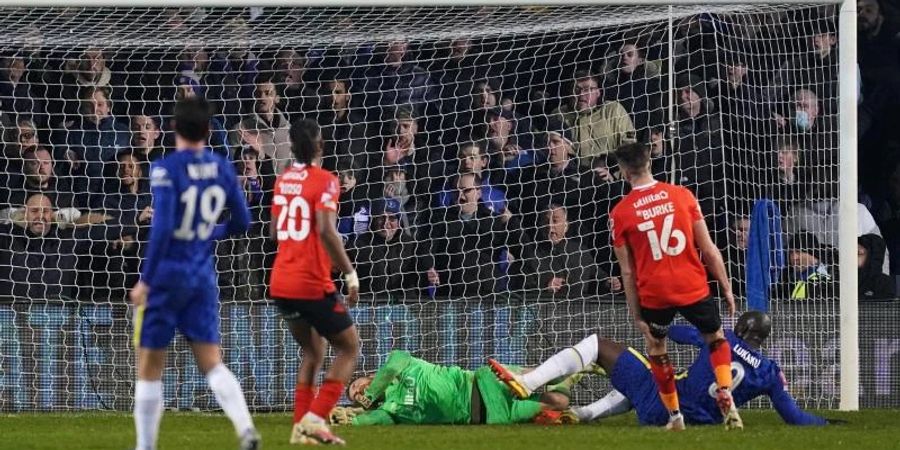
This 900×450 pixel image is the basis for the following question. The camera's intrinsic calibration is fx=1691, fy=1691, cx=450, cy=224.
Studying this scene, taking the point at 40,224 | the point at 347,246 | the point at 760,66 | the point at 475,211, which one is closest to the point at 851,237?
the point at 760,66

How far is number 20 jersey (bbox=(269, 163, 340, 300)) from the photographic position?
991 centimetres

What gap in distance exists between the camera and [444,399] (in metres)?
12.0

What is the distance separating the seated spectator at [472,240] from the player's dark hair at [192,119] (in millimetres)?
6021

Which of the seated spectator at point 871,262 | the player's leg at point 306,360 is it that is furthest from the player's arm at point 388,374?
the seated spectator at point 871,262

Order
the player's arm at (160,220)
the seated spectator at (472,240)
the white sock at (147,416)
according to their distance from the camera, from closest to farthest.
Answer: the player's arm at (160,220), the white sock at (147,416), the seated spectator at (472,240)

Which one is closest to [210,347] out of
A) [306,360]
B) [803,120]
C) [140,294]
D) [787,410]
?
[140,294]

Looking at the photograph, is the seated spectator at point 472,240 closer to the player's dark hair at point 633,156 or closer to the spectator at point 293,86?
the spectator at point 293,86

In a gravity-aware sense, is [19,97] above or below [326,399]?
above

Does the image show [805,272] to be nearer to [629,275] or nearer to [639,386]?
[639,386]

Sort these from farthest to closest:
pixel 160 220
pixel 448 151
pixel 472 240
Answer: pixel 448 151 < pixel 472 240 < pixel 160 220

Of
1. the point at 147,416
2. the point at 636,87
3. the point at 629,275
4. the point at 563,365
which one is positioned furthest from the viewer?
the point at 636,87

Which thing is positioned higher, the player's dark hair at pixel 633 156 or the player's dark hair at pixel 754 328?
the player's dark hair at pixel 633 156

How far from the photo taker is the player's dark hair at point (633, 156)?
1077 cm

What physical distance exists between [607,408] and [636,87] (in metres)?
3.42
